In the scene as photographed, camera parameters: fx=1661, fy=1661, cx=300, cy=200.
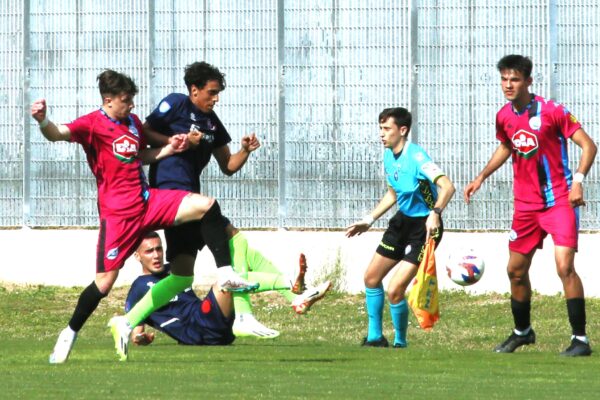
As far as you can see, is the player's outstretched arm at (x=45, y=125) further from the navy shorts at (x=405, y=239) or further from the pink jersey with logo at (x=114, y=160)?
the navy shorts at (x=405, y=239)

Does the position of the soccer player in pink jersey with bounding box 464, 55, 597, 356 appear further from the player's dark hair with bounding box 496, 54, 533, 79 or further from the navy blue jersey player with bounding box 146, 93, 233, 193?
the navy blue jersey player with bounding box 146, 93, 233, 193

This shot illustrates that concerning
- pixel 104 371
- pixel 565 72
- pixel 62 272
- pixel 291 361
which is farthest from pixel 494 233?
pixel 104 371

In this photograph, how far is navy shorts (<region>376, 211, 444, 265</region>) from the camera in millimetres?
13930

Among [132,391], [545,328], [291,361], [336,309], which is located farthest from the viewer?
[336,309]

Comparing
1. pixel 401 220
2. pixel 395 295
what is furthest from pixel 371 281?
pixel 401 220

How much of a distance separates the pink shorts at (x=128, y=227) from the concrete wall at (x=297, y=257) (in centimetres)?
661

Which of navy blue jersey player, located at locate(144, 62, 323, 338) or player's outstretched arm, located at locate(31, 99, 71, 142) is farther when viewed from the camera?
navy blue jersey player, located at locate(144, 62, 323, 338)

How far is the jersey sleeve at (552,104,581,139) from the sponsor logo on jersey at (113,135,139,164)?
10.6 ft

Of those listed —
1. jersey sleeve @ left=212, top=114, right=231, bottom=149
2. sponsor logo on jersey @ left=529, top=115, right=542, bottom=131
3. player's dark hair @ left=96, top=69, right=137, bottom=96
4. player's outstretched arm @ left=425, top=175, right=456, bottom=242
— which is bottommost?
player's outstretched arm @ left=425, top=175, right=456, bottom=242

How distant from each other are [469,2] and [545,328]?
4.25 metres

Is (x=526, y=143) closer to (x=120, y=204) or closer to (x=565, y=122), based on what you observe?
(x=565, y=122)

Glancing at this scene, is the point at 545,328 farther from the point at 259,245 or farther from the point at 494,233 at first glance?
the point at 259,245

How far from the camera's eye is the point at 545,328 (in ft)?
54.1

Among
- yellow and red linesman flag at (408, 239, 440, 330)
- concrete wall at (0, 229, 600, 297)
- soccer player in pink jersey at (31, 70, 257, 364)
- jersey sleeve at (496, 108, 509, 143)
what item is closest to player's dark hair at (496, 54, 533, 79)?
jersey sleeve at (496, 108, 509, 143)
